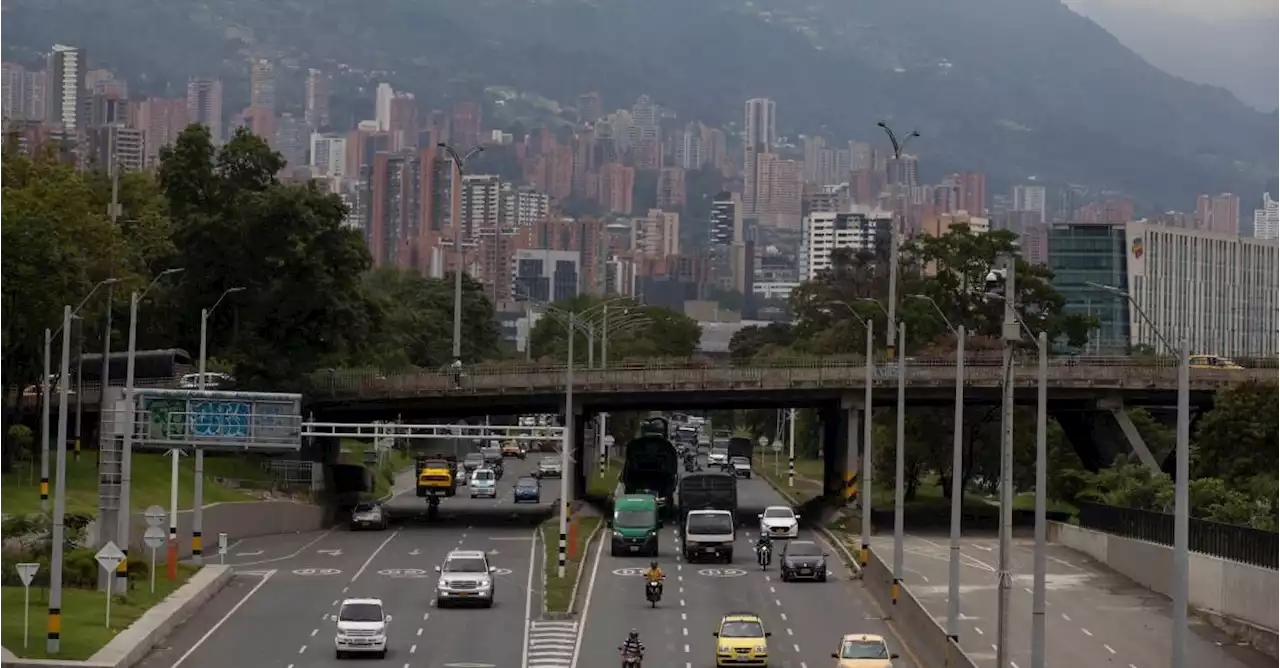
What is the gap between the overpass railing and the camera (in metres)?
107

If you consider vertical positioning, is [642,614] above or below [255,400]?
below

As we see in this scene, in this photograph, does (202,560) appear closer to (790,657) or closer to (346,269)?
(790,657)

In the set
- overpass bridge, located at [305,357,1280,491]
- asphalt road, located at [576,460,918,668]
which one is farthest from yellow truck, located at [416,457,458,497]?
asphalt road, located at [576,460,918,668]

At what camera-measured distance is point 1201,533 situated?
66875mm

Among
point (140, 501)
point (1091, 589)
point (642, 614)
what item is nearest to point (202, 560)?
point (140, 501)

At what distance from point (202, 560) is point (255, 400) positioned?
422 inches

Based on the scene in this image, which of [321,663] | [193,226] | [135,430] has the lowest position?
[321,663]

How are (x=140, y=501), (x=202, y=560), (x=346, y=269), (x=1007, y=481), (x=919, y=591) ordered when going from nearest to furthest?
(x=1007, y=481)
(x=919, y=591)
(x=202, y=560)
(x=140, y=501)
(x=346, y=269)

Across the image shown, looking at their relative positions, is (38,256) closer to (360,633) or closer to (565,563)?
(565,563)

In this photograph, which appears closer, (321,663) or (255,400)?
(321,663)

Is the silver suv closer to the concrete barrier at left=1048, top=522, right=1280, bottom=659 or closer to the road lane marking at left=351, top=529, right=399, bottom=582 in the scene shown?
the road lane marking at left=351, top=529, right=399, bottom=582

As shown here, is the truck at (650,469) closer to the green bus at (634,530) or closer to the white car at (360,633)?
the green bus at (634,530)

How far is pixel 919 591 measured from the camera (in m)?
72.7

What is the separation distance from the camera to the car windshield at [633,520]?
277ft
